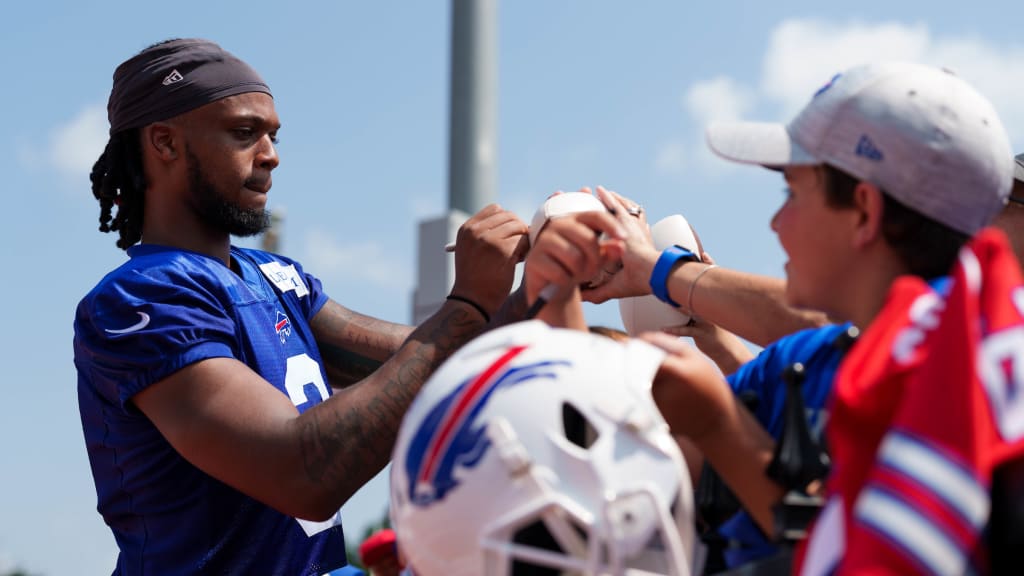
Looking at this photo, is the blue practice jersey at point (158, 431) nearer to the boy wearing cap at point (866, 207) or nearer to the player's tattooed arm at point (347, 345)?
the player's tattooed arm at point (347, 345)

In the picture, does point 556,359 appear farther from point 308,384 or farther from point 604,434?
point 308,384

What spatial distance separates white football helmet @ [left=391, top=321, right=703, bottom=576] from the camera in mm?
1881

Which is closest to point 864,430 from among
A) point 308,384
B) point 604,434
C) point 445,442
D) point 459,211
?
point 604,434

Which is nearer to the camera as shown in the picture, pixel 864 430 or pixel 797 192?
pixel 864 430

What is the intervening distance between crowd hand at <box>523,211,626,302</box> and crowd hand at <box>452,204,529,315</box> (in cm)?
99

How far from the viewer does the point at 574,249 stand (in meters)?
2.36

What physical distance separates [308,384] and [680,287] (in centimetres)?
122

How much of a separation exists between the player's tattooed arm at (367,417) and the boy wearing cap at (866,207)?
1196 millimetres

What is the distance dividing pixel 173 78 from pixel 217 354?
1.14m

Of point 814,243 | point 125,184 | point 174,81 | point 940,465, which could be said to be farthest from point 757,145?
point 125,184

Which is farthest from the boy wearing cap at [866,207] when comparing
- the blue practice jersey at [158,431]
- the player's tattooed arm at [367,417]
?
the blue practice jersey at [158,431]

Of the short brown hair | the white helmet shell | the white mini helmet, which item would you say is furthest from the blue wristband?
the short brown hair

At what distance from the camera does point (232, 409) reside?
3141mm

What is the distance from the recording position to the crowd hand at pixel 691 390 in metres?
2.10
